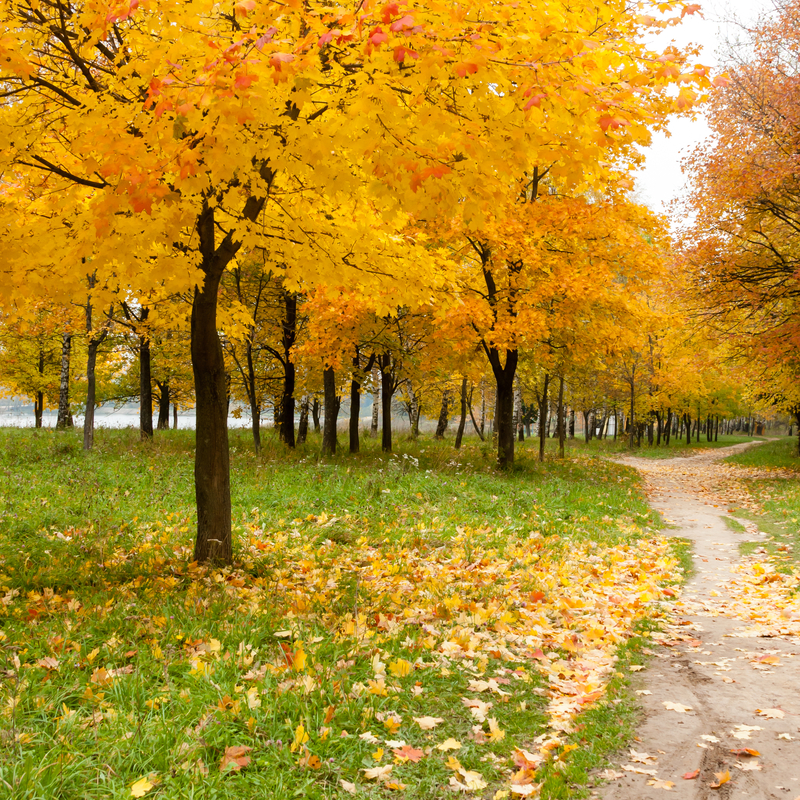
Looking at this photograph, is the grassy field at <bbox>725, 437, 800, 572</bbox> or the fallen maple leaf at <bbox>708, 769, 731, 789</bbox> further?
the grassy field at <bbox>725, 437, 800, 572</bbox>

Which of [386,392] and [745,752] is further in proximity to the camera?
[386,392]

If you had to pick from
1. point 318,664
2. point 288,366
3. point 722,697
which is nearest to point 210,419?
point 318,664

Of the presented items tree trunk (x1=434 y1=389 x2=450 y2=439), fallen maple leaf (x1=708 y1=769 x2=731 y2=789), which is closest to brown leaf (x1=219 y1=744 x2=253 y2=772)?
fallen maple leaf (x1=708 y1=769 x2=731 y2=789)

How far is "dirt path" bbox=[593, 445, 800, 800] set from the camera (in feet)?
10.6

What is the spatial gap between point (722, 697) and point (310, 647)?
2.96m

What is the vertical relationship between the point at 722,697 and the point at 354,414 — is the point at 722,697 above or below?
below

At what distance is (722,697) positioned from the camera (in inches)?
169

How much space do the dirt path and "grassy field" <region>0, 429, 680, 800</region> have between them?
0.83ft

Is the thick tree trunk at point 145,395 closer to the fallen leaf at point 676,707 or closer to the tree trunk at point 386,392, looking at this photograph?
the tree trunk at point 386,392

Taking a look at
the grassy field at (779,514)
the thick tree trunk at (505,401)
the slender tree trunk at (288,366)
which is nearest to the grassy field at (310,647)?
the grassy field at (779,514)

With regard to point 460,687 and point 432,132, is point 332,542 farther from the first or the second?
point 432,132

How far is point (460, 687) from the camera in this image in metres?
4.21

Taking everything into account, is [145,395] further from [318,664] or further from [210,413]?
[318,664]

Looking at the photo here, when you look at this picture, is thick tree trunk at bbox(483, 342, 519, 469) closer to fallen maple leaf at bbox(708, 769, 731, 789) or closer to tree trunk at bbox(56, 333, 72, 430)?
fallen maple leaf at bbox(708, 769, 731, 789)
